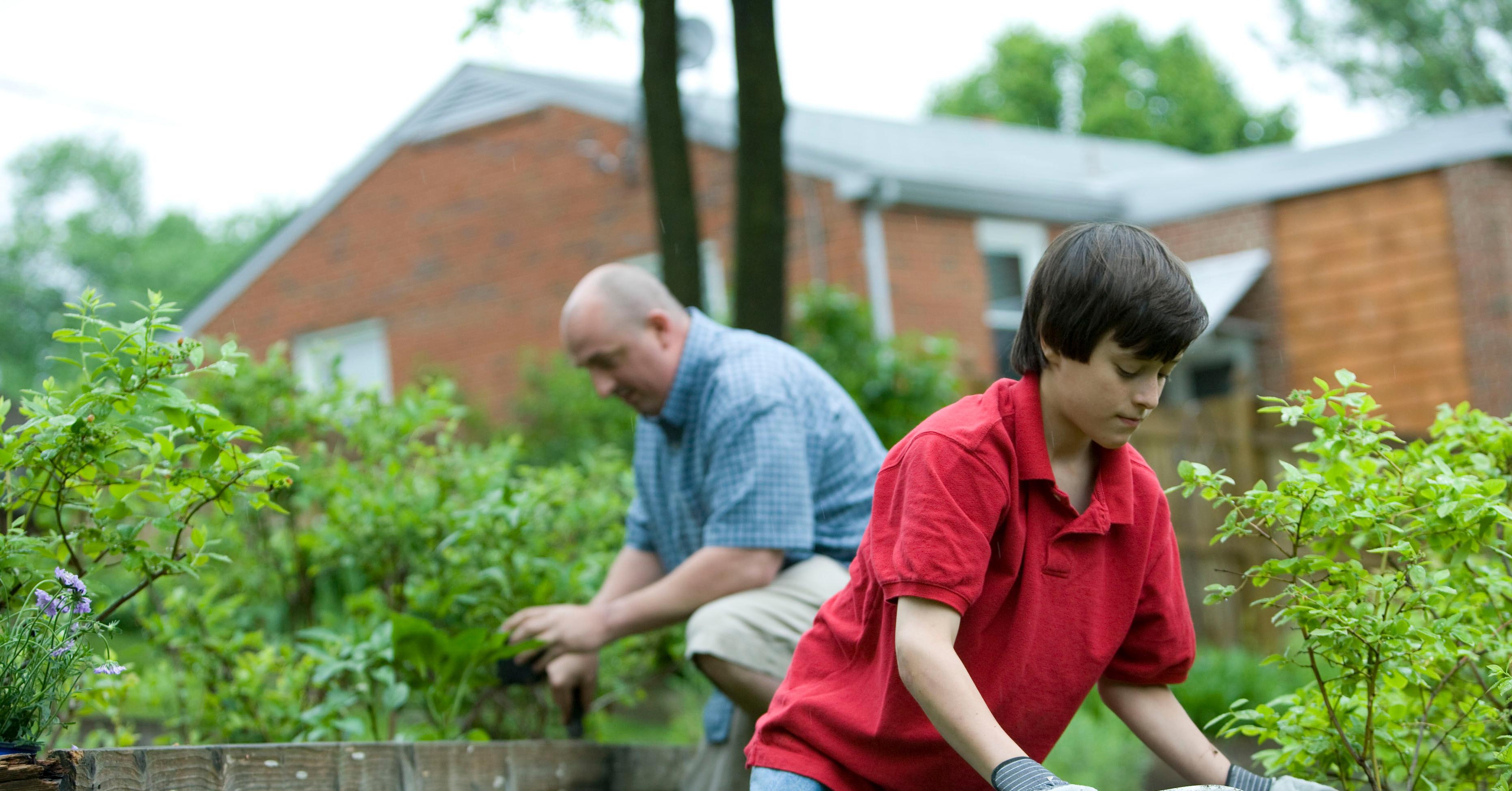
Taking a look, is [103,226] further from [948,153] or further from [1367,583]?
[1367,583]

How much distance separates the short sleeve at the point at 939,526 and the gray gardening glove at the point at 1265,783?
57cm

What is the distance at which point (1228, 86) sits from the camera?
43.4 meters

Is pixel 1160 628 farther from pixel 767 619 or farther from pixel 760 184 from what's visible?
pixel 760 184

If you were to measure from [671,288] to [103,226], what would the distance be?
Answer: 4689 cm

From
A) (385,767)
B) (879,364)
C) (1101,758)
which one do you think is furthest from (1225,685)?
(385,767)

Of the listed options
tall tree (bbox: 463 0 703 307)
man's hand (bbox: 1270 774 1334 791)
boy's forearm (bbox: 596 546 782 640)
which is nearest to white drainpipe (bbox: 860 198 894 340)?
tall tree (bbox: 463 0 703 307)

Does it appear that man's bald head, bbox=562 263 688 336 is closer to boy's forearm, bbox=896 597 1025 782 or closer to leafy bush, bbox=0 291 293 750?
leafy bush, bbox=0 291 293 750

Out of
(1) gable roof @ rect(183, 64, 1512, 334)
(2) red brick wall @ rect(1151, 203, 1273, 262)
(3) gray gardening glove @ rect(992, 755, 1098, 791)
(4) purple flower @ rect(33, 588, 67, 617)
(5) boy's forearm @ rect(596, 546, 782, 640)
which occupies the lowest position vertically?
(3) gray gardening glove @ rect(992, 755, 1098, 791)

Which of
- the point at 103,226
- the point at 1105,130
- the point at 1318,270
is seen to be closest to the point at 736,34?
the point at 1318,270

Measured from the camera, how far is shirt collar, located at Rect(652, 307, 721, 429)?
3.43 m

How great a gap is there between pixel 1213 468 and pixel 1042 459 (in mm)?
7592

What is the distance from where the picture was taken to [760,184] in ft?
19.0

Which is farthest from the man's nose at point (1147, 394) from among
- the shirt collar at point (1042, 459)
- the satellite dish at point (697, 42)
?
the satellite dish at point (697, 42)

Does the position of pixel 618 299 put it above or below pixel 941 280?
below
